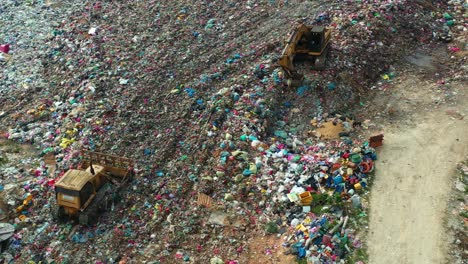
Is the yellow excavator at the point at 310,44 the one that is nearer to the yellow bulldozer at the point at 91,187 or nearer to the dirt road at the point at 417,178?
the dirt road at the point at 417,178

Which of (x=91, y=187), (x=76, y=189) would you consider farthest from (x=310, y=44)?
(x=76, y=189)

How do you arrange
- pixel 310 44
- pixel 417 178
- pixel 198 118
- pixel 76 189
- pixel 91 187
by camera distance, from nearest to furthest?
pixel 76 189, pixel 91 187, pixel 417 178, pixel 198 118, pixel 310 44

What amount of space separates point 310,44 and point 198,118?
11.9ft

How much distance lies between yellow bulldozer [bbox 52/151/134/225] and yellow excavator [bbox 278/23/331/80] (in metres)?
4.81

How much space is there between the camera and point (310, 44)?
12.7m

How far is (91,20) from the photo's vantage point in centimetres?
1645

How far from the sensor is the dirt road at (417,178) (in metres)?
8.16

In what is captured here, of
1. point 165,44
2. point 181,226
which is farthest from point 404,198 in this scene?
point 165,44

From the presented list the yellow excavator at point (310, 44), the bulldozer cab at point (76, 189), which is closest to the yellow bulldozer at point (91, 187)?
the bulldozer cab at point (76, 189)

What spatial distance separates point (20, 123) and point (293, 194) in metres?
7.22

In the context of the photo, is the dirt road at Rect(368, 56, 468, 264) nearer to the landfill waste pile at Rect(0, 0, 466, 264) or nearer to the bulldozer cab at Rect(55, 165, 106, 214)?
the landfill waste pile at Rect(0, 0, 466, 264)

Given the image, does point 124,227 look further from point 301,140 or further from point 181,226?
point 301,140

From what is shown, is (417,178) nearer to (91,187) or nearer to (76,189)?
(91,187)

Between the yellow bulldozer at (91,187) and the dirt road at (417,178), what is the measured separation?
482 cm
